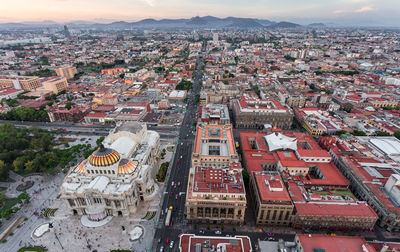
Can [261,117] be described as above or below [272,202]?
below

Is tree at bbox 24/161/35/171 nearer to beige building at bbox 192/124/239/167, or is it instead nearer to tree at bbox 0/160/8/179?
tree at bbox 0/160/8/179

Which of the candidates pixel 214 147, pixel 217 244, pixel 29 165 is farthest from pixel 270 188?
pixel 29 165

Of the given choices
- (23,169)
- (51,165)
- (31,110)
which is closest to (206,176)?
(51,165)

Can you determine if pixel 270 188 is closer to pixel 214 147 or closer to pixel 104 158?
pixel 214 147

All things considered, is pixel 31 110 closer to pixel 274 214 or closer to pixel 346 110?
pixel 274 214

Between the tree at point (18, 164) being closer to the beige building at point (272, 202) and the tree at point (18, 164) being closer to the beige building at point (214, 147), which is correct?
the beige building at point (214, 147)

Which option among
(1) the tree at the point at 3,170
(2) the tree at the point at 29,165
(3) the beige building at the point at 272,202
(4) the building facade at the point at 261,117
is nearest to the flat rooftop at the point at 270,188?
(3) the beige building at the point at 272,202

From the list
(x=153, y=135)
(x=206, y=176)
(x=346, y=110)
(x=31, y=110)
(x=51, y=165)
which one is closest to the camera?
(x=206, y=176)
